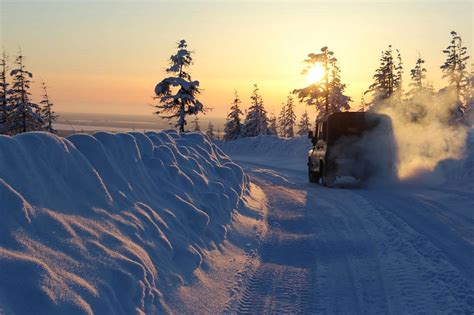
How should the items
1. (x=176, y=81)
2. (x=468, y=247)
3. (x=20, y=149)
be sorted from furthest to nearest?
(x=176, y=81)
(x=468, y=247)
(x=20, y=149)

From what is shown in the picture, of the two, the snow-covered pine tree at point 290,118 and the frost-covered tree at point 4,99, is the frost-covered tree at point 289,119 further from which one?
the frost-covered tree at point 4,99

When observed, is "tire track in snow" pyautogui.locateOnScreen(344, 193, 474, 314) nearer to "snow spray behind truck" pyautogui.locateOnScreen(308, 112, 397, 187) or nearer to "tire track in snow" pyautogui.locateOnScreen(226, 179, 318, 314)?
"tire track in snow" pyautogui.locateOnScreen(226, 179, 318, 314)

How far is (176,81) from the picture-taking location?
44.5 metres

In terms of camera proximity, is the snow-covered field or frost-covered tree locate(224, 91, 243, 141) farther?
frost-covered tree locate(224, 91, 243, 141)

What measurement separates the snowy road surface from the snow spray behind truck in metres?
3.69

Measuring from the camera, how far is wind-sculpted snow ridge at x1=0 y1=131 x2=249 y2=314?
3.91 metres

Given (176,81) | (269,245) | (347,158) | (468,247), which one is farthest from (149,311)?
(176,81)

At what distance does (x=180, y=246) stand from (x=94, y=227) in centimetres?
147

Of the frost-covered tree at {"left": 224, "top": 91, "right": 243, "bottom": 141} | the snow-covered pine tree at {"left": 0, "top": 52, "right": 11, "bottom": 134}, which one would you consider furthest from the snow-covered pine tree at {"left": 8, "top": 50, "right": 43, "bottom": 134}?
the frost-covered tree at {"left": 224, "top": 91, "right": 243, "bottom": 141}

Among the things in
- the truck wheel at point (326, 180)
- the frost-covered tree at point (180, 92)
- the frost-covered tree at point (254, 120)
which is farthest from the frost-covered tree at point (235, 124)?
the truck wheel at point (326, 180)

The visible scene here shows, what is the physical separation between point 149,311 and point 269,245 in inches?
145

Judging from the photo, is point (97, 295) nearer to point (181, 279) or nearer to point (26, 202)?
point (26, 202)

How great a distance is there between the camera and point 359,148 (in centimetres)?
1616

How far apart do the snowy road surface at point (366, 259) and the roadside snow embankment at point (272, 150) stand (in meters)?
19.0
